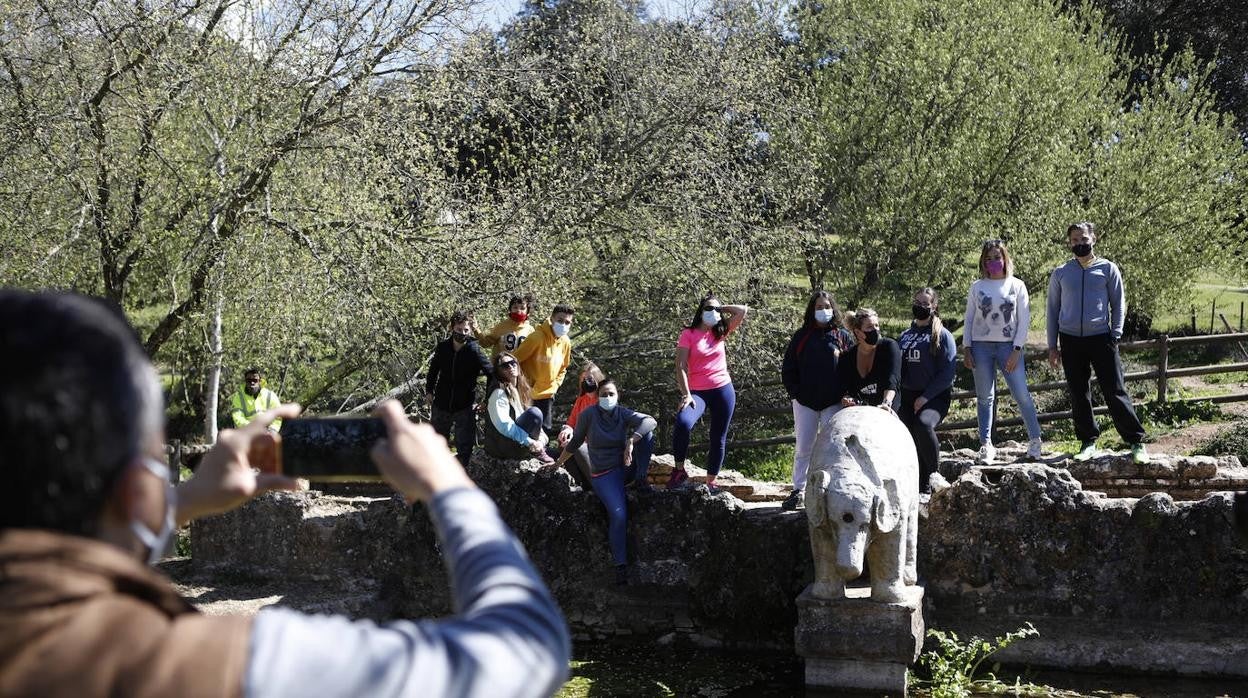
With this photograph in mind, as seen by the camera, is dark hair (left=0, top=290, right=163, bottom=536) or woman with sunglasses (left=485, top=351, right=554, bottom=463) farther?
woman with sunglasses (left=485, top=351, right=554, bottom=463)

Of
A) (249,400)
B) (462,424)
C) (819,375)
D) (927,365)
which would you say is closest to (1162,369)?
(927,365)

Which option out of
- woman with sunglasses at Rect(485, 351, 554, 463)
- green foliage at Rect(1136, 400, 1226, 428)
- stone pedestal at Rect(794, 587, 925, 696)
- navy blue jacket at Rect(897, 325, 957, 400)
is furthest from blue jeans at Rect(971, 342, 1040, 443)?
green foliage at Rect(1136, 400, 1226, 428)

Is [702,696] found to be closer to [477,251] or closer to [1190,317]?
[477,251]

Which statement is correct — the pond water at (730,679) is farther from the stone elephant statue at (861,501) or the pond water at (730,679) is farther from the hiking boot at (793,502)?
the hiking boot at (793,502)

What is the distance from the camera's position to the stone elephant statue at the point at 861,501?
9102 millimetres

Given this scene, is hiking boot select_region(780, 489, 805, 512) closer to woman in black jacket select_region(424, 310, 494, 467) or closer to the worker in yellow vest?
woman in black jacket select_region(424, 310, 494, 467)

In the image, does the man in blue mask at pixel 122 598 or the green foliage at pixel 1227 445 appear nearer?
the man in blue mask at pixel 122 598

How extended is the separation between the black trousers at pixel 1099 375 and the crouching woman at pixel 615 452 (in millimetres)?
3515

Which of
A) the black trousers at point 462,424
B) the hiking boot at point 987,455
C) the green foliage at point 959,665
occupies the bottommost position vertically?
the green foliage at point 959,665

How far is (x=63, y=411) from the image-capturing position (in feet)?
4.81

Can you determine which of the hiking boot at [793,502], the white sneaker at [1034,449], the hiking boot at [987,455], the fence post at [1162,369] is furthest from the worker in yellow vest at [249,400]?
the fence post at [1162,369]

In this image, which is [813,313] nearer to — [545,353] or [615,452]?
[615,452]

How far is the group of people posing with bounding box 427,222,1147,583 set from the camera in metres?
10.8

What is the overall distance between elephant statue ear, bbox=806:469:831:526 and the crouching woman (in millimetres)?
1548
